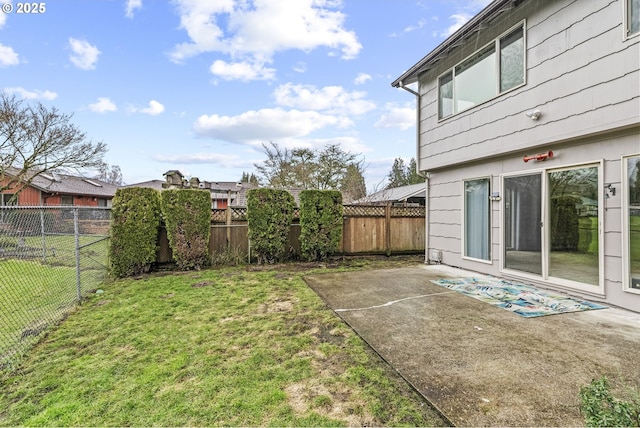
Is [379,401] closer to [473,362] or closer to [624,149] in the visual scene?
[473,362]

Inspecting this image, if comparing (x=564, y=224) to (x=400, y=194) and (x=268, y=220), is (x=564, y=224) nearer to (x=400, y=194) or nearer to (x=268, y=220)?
(x=268, y=220)

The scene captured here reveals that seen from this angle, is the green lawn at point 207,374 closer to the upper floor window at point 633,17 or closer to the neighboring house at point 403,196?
the upper floor window at point 633,17

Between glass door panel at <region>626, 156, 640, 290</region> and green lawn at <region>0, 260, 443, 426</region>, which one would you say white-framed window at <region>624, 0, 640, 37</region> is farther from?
green lawn at <region>0, 260, 443, 426</region>

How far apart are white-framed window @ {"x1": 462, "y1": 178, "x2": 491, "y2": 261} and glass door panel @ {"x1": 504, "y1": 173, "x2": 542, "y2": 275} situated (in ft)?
1.28

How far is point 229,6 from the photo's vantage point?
715 centimetres

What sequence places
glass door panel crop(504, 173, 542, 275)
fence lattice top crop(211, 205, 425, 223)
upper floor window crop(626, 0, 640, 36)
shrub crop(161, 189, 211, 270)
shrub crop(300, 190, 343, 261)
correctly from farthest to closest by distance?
fence lattice top crop(211, 205, 425, 223) < shrub crop(300, 190, 343, 261) < shrub crop(161, 189, 211, 270) < glass door panel crop(504, 173, 542, 275) < upper floor window crop(626, 0, 640, 36)

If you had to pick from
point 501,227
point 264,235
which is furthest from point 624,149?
point 264,235

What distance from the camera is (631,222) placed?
3.32 m

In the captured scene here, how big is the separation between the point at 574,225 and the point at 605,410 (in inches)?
141

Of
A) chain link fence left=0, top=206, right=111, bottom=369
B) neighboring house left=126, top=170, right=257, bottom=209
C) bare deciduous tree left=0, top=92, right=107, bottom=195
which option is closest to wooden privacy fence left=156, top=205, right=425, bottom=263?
neighboring house left=126, top=170, right=257, bottom=209

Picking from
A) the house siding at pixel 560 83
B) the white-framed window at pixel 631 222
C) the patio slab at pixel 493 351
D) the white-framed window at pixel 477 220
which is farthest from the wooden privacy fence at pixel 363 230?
the white-framed window at pixel 631 222

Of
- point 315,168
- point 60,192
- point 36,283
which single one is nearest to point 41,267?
point 36,283

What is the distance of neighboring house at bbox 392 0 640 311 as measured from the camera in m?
3.39

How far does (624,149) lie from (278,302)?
182 inches
